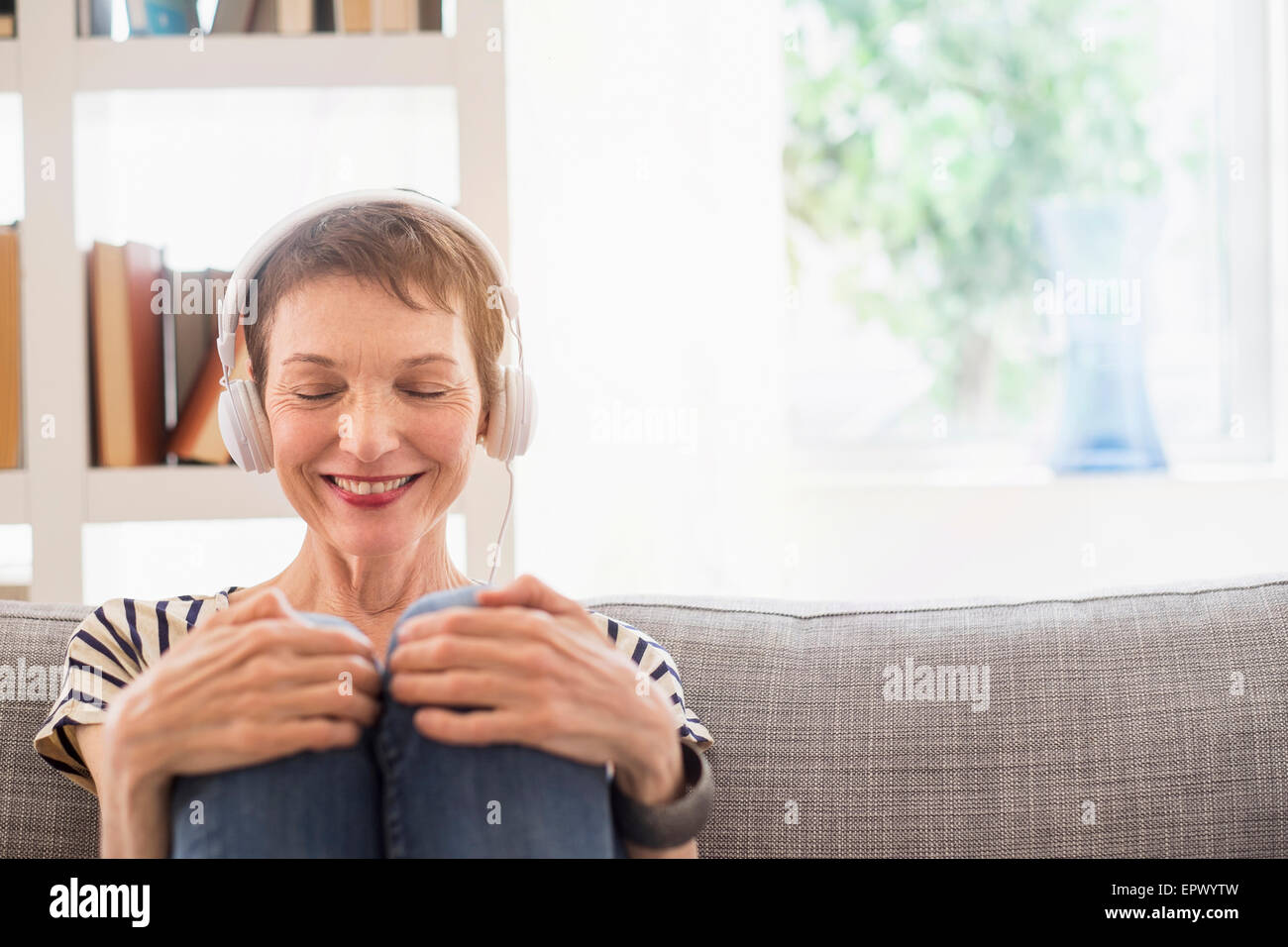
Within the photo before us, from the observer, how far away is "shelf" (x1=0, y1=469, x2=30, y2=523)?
156 centimetres

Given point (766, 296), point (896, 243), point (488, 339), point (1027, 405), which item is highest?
point (896, 243)

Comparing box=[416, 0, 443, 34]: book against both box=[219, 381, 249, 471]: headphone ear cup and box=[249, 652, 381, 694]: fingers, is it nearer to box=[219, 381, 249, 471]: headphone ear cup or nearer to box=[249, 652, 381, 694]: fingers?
box=[219, 381, 249, 471]: headphone ear cup

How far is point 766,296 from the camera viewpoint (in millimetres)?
2127

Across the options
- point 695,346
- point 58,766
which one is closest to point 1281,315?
point 695,346

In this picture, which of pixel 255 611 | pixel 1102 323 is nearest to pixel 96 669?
pixel 255 611

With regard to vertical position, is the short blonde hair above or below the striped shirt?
above

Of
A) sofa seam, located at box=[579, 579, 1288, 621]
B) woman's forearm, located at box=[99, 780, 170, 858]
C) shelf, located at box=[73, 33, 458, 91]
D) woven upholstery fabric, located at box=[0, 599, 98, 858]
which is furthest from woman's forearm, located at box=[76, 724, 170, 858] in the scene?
shelf, located at box=[73, 33, 458, 91]

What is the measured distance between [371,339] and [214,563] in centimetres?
99

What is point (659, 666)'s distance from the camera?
0.99 metres

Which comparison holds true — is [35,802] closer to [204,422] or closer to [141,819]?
[141,819]

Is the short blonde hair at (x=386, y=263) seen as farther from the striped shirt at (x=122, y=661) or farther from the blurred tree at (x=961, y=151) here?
the blurred tree at (x=961, y=151)

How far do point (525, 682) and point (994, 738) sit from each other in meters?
0.46

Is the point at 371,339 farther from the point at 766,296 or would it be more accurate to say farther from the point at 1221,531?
the point at 1221,531

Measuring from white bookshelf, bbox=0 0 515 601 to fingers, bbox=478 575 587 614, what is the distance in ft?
2.66
